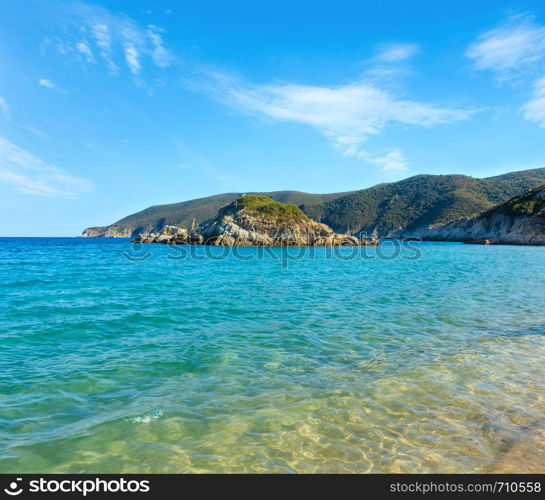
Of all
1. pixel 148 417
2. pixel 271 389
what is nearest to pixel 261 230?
pixel 271 389

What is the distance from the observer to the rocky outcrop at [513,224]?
101 meters

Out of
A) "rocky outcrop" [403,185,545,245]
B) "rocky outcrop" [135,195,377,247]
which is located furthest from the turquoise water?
"rocky outcrop" [403,185,545,245]

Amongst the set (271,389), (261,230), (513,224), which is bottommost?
(271,389)

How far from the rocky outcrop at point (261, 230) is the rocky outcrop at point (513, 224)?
44.4 metres

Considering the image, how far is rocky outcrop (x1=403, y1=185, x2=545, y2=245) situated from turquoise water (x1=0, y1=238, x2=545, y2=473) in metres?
111

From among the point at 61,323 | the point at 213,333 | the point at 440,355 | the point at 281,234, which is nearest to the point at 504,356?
the point at 440,355

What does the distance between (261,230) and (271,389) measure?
102003 millimetres

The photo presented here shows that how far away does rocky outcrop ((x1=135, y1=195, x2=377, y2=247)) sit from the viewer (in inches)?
4124

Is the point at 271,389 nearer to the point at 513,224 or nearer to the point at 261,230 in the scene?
the point at 261,230

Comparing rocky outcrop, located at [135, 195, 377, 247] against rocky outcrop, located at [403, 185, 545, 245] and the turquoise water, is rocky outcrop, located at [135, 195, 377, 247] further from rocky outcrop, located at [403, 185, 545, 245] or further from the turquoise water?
the turquoise water

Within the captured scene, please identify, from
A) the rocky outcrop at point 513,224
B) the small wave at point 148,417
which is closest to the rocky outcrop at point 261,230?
the rocky outcrop at point 513,224

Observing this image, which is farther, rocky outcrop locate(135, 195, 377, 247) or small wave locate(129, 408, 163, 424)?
rocky outcrop locate(135, 195, 377, 247)

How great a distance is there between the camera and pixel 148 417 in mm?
6020

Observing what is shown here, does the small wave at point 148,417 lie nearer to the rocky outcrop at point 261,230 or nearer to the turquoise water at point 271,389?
the turquoise water at point 271,389
